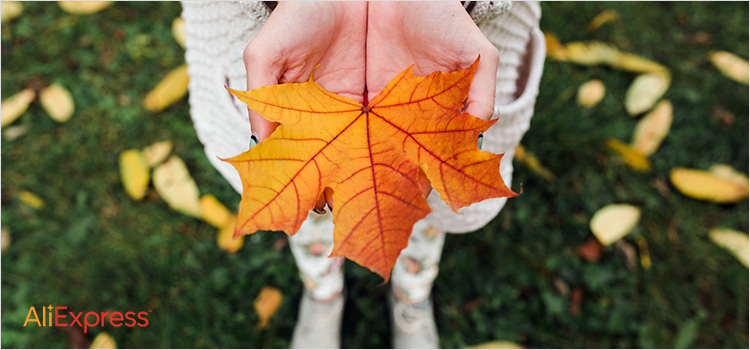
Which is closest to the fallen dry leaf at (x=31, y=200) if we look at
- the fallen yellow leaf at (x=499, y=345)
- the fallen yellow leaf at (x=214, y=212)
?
the fallen yellow leaf at (x=214, y=212)

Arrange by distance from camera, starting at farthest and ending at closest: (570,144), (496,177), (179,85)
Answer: (179,85) < (570,144) < (496,177)

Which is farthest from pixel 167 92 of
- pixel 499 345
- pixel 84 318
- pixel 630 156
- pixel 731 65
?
pixel 731 65

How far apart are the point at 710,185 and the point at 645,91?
0.45m

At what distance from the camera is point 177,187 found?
187cm

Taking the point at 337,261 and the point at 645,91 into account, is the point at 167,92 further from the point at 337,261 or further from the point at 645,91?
the point at 645,91

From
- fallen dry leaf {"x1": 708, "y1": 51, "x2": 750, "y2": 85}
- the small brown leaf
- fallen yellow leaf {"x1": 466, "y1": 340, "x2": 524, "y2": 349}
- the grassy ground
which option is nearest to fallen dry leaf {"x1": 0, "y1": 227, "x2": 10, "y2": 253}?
the grassy ground

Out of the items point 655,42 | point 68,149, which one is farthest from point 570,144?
point 68,149

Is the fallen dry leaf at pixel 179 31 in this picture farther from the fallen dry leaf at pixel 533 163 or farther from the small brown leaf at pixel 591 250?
the small brown leaf at pixel 591 250

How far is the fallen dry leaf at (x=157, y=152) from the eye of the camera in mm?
1928

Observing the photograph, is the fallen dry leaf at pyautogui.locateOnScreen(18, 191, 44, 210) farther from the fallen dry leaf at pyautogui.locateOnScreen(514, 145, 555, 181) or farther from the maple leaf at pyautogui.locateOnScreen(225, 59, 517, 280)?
the fallen dry leaf at pyautogui.locateOnScreen(514, 145, 555, 181)

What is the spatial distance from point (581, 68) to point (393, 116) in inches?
60.3

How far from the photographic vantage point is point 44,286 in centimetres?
175

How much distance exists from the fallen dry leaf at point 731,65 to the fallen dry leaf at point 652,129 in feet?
1.05

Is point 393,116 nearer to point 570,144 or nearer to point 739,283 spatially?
point 570,144
